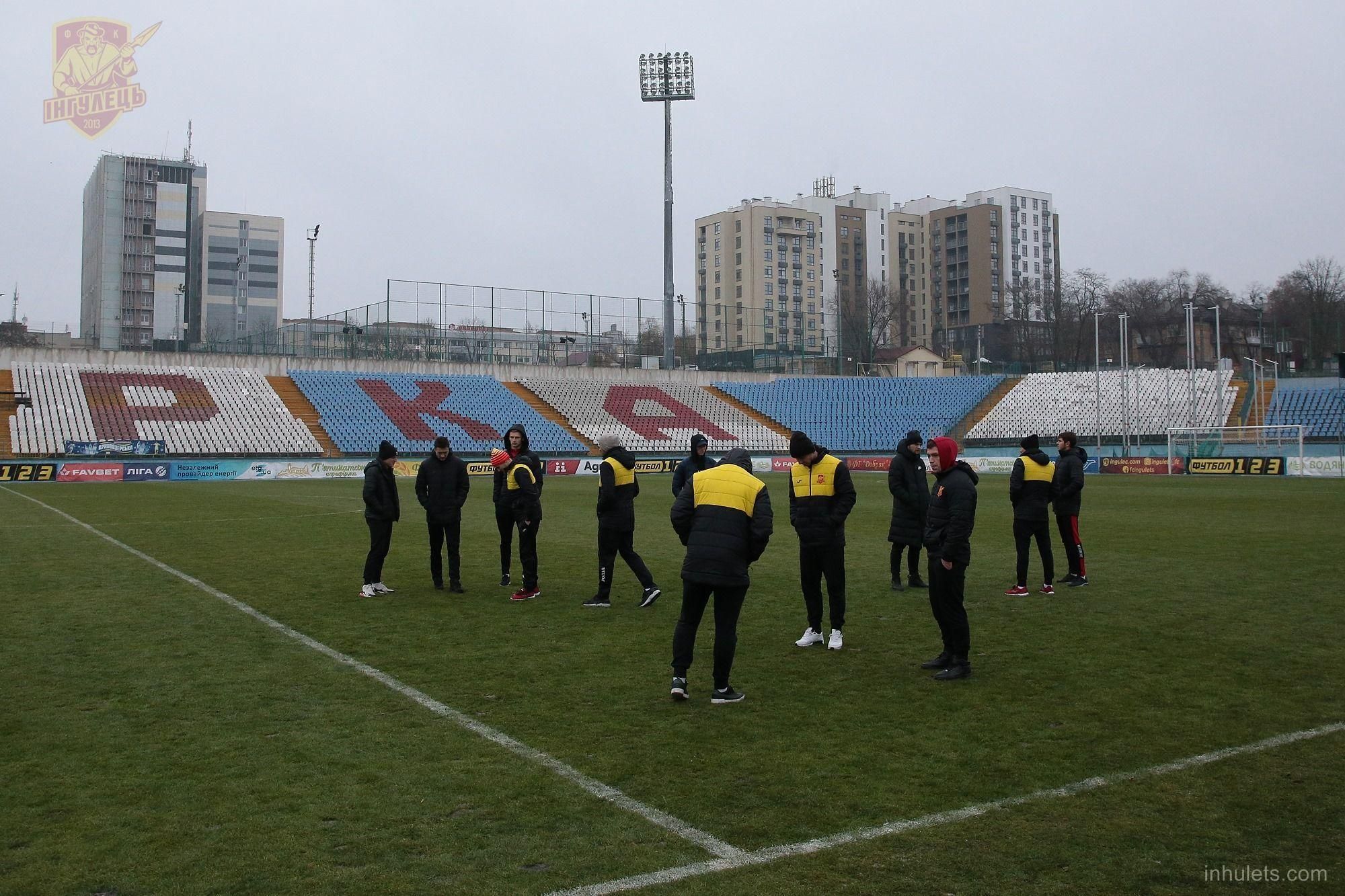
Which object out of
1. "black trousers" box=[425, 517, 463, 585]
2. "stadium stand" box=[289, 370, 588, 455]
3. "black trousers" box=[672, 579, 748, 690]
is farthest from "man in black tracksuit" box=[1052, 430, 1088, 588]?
"stadium stand" box=[289, 370, 588, 455]

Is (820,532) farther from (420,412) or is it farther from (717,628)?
(420,412)

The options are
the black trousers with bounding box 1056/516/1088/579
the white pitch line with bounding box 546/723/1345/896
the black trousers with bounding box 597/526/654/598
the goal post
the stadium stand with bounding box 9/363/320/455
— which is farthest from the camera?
the stadium stand with bounding box 9/363/320/455

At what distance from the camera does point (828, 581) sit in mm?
9281

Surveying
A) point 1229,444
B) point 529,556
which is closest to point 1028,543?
point 529,556

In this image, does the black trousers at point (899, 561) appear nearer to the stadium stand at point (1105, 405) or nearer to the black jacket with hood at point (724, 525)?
the black jacket with hood at point (724, 525)

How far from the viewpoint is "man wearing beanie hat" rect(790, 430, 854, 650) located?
9125 mm

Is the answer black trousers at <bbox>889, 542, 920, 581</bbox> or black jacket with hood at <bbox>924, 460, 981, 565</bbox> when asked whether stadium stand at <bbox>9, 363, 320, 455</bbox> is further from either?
black jacket with hood at <bbox>924, 460, 981, 565</bbox>

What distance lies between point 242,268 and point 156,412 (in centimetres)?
7580

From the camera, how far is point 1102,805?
17.2 feet

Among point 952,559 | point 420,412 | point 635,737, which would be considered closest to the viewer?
point 635,737

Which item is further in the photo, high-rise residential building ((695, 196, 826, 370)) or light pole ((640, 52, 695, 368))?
high-rise residential building ((695, 196, 826, 370))

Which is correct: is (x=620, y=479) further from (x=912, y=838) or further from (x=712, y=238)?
(x=712, y=238)

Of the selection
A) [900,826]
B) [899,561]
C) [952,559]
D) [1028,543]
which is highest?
[952,559]

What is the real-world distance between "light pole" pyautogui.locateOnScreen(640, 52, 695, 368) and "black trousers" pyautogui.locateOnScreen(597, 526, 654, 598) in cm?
4315
